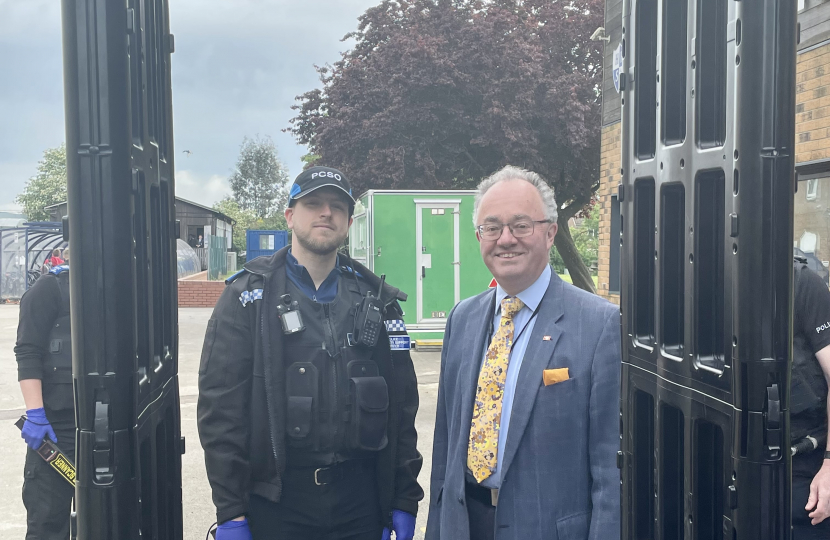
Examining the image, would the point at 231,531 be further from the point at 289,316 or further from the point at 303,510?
the point at 289,316

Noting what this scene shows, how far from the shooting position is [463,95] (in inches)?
850

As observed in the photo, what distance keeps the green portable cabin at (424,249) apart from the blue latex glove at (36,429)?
345 inches

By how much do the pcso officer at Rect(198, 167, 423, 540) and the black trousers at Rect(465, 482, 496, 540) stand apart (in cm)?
59

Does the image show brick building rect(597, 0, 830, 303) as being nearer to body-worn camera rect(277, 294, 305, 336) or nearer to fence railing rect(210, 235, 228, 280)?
body-worn camera rect(277, 294, 305, 336)

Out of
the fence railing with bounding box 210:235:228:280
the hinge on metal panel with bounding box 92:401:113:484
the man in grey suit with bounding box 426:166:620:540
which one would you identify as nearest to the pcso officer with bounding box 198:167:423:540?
the man in grey suit with bounding box 426:166:620:540

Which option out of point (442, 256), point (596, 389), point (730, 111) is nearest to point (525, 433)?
point (596, 389)

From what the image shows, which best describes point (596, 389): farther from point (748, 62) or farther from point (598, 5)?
point (598, 5)

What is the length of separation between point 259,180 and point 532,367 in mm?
81637

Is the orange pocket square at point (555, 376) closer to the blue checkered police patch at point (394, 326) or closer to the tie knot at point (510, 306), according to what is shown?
the tie knot at point (510, 306)

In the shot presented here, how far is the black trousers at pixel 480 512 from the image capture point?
2412mm

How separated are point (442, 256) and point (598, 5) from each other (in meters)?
14.3

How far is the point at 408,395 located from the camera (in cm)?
319

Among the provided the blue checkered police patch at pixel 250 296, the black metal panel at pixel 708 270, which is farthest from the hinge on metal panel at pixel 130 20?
the blue checkered police patch at pixel 250 296

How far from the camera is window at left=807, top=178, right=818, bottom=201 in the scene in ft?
22.3
